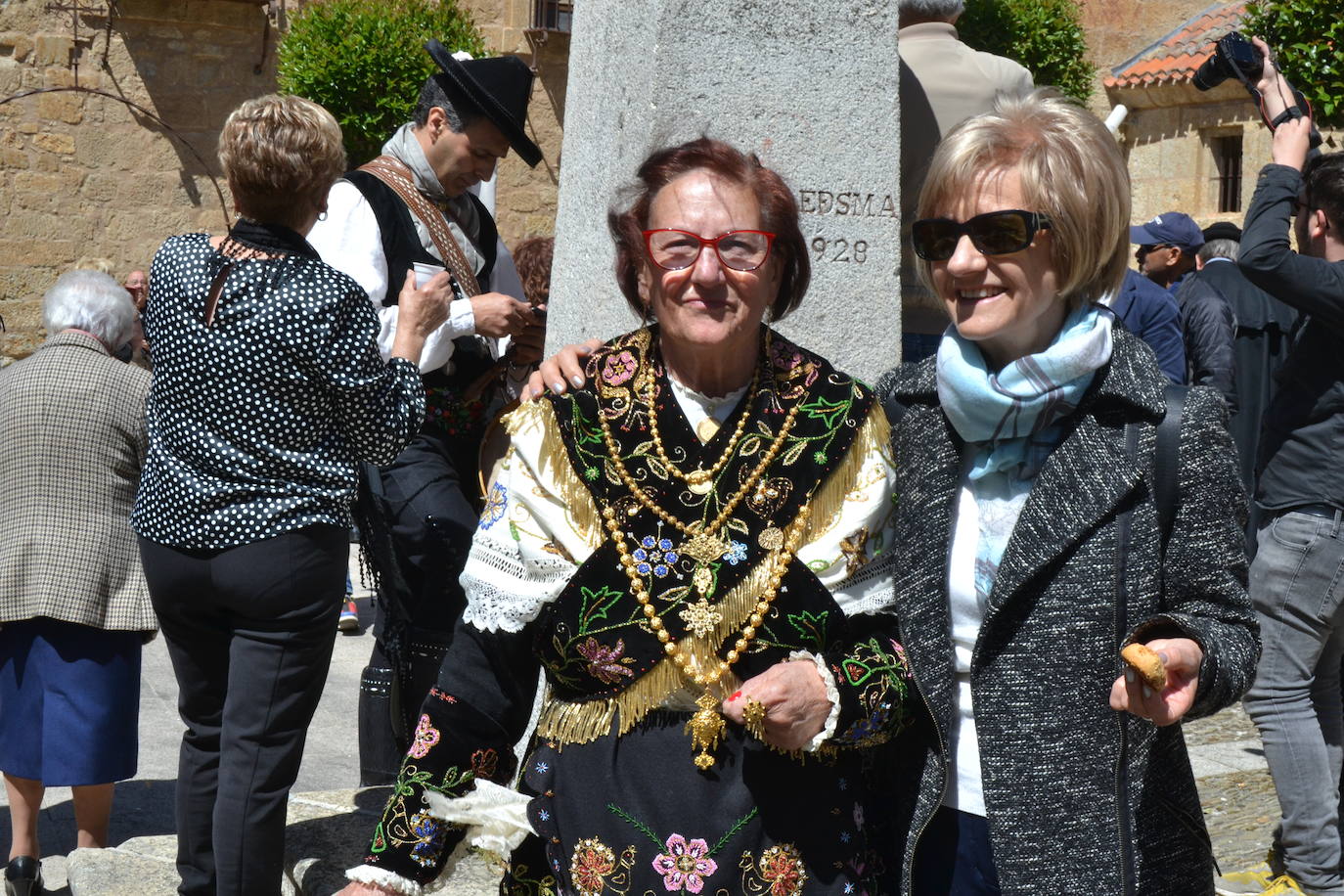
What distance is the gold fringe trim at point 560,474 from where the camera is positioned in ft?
6.57

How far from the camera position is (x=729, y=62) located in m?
3.10

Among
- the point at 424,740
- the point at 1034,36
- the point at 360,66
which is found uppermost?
the point at 1034,36

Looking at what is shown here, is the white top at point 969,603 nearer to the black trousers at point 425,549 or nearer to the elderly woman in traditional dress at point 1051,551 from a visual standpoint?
the elderly woman in traditional dress at point 1051,551

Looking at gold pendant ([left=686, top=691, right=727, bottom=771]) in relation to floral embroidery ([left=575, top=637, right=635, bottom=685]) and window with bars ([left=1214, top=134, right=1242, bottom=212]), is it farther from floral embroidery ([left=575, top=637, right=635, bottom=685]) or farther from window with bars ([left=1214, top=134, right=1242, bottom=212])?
window with bars ([left=1214, top=134, right=1242, bottom=212])

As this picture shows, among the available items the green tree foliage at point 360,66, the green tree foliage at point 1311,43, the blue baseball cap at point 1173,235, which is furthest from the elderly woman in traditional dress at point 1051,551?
the green tree foliage at point 360,66

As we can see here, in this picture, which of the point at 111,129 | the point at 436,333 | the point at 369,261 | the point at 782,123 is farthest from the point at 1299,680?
the point at 111,129

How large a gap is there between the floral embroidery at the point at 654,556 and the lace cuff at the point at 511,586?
10 cm

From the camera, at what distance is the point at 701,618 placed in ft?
6.36

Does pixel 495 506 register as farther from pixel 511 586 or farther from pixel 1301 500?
pixel 1301 500

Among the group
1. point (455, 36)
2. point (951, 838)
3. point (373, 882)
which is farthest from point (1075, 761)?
point (455, 36)

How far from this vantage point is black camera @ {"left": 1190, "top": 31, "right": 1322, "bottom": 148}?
12.8 feet

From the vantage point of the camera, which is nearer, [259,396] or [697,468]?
[697,468]

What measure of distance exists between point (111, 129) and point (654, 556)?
1408 centimetres

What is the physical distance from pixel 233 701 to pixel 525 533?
62.0 inches
